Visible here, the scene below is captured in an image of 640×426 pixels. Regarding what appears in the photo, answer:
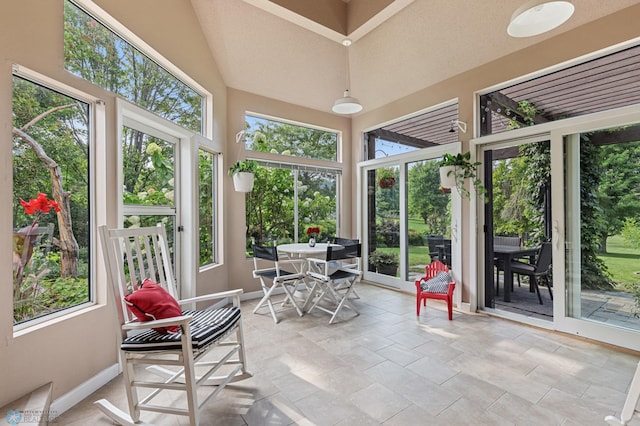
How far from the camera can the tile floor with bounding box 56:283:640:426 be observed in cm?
183

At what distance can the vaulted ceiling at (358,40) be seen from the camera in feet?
10.6

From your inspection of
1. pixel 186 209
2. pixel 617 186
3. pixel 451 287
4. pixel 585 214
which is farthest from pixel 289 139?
pixel 617 186

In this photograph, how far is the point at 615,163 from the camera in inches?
108

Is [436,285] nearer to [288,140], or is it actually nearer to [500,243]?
[500,243]

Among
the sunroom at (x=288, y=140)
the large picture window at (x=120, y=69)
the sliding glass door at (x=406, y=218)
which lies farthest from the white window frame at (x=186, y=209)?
the sliding glass door at (x=406, y=218)

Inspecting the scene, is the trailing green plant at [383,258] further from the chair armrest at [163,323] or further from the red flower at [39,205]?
the red flower at [39,205]

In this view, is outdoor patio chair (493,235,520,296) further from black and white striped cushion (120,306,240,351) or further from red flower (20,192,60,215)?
red flower (20,192,60,215)

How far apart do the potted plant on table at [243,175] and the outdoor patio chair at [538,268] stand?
3389 millimetres

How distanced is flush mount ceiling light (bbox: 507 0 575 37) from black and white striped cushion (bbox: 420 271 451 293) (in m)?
2.68

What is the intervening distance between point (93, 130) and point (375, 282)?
4.33 metres

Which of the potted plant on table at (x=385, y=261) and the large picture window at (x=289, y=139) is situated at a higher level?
the large picture window at (x=289, y=139)

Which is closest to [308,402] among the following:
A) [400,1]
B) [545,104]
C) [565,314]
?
[565,314]

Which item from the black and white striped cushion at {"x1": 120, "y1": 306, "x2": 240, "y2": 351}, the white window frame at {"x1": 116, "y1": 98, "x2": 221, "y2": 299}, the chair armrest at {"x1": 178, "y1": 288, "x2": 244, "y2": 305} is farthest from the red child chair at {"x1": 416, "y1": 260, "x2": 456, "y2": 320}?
the white window frame at {"x1": 116, "y1": 98, "x2": 221, "y2": 299}

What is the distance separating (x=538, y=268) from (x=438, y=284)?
3.54 ft
